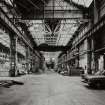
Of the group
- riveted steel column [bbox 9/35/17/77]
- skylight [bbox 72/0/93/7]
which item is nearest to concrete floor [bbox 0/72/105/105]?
riveted steel column [bbox 9/35/17/77]

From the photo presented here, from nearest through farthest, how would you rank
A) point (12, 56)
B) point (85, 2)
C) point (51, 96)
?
point (51, 96), point (85, 2), point (12, 56)

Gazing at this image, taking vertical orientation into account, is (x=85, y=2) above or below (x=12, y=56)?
above

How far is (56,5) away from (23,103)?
67.4 feet

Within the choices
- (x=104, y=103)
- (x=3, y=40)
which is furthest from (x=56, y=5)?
(x=104, y=103)

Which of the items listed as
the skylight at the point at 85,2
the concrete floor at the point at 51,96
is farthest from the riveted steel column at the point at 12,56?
the concrete floor at the point at 51,96

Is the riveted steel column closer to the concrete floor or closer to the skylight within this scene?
the skylight

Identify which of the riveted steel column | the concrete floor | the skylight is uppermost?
the skylight

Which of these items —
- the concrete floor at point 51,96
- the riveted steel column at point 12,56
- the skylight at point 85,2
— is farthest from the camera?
the riveted steel column at point 12,56

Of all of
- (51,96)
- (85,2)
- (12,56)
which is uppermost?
(85,2)

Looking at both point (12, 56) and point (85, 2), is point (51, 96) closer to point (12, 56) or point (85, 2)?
point (85, 2)

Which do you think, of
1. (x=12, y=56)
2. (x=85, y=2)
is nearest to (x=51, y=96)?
(x=85, y=2)

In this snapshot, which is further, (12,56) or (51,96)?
(12,56)

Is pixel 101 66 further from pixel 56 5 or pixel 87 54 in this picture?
pixel 56 5

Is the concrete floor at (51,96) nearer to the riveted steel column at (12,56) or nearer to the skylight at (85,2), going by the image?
the riveted steel column at (12,56)
